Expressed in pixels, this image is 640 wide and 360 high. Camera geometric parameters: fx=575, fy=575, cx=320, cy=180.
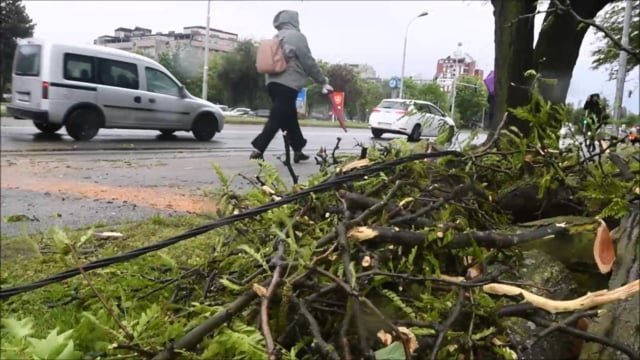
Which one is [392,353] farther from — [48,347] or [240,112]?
[240,112]

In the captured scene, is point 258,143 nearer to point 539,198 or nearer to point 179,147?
point 179,147

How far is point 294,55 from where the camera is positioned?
3.66 ft

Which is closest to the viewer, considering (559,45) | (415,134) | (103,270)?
(103,270)

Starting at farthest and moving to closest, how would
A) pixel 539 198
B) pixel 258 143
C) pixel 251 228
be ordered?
pixel 539 198 → pixel 258 143 → pixel 251 228

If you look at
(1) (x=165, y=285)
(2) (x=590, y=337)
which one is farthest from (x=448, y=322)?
(1) (x=165, y=285)

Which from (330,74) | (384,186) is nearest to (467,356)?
(384,186)

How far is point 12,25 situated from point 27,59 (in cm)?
6

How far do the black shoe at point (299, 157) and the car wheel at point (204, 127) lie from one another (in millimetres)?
283

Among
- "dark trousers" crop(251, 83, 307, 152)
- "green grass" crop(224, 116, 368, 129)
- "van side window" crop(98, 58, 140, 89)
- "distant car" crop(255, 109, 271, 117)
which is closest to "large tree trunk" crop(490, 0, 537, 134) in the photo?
"green grass" crop(224, 116, 368, 129)

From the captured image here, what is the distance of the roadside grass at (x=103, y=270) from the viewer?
1.08m

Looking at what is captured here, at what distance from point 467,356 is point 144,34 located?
760mm

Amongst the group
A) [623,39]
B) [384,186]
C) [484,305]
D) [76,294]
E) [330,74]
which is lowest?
[76,294]

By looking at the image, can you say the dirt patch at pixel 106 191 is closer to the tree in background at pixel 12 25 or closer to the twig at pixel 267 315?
the tree in background at pixel 12 25

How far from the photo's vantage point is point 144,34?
3.34ft
